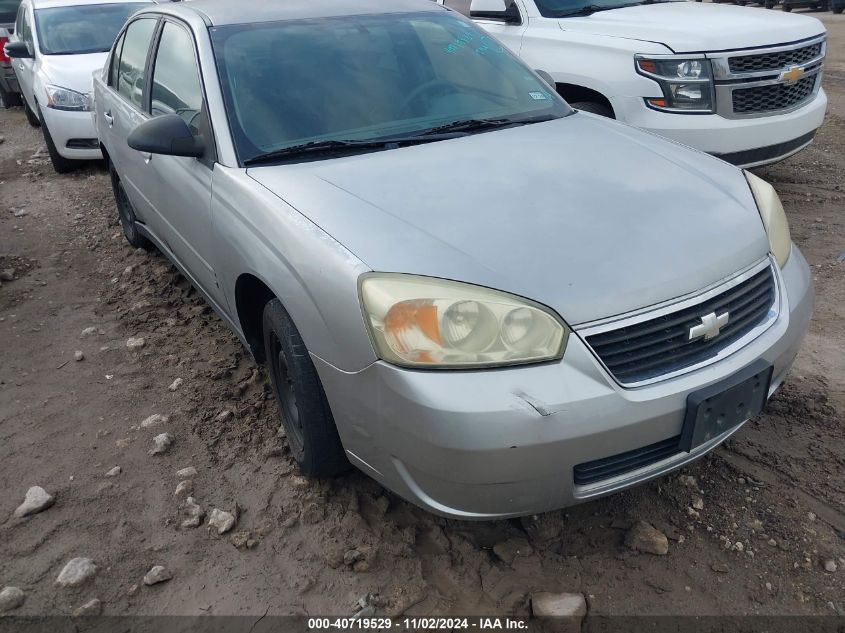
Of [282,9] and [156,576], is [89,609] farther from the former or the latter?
[282,9]

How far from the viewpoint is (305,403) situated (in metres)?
2.32

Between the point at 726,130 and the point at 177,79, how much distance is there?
3.30 meters

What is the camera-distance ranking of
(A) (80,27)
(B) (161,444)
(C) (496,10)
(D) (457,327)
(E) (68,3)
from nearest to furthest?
(D) (457,327) < (B) (161,444) < (C) (496,10) < (A) (80,27) < (E) (68,3)

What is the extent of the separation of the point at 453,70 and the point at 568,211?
4.13ft

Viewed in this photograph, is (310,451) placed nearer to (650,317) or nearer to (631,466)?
(631,466)

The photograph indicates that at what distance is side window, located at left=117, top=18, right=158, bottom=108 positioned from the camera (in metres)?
3.79

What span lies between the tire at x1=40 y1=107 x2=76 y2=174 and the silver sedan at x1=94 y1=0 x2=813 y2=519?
4.43 meters

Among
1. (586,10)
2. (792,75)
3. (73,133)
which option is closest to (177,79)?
(586,10)

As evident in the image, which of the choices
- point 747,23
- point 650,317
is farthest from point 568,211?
point 747,23

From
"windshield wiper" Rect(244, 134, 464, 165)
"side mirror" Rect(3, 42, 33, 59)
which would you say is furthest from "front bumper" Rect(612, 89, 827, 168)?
"side mirror" Rect(3, 42, 33, 59)

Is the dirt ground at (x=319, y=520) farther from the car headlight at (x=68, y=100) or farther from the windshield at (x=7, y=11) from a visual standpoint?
the windshield at (x=7, y=11)

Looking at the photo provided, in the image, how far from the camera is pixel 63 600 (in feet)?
7.30

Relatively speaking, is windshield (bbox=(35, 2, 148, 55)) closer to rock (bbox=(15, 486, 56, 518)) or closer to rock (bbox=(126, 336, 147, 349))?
rock (bbox=(126, 336, 147, 349))

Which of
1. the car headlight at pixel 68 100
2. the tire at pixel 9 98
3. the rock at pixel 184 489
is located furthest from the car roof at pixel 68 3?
the rock at pixel 184 489
